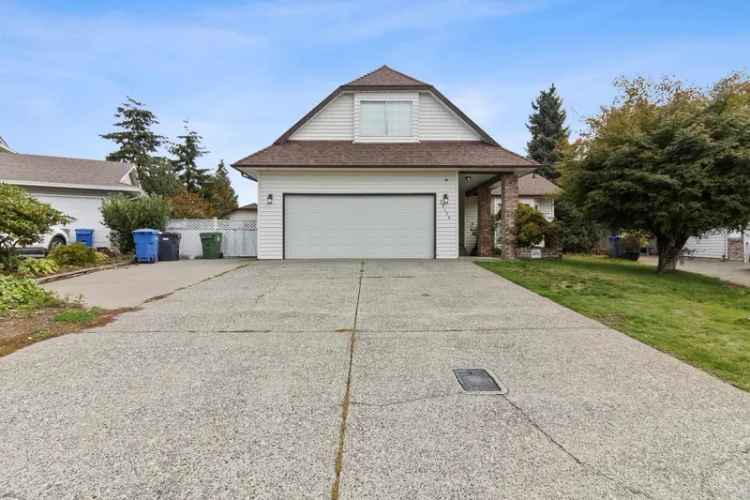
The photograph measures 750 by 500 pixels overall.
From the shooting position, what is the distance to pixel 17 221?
755cm

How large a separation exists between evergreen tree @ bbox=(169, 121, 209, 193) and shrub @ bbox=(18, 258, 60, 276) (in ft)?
96.6

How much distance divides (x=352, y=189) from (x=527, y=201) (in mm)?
11769

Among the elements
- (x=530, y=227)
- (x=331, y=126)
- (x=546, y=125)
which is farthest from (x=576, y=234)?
(x=546, y=125)

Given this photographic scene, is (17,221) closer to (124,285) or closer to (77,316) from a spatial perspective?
(124,285)

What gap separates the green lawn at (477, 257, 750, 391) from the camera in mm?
3471

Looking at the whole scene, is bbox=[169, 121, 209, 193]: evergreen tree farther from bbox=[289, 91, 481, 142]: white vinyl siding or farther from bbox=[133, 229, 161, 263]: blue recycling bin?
bbox=[289, 91, 481, 142]: white vinyl siding

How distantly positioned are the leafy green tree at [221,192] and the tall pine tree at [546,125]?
29159mm

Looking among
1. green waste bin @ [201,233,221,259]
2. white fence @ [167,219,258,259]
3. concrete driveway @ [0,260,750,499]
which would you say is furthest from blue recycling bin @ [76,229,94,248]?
concrete driveway @ [0,260,750,499]

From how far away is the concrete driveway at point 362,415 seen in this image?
5.55 feet

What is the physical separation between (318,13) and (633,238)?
15551 mm

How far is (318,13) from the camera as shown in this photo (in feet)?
36.1

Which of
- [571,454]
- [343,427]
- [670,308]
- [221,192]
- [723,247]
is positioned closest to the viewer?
[571,454]

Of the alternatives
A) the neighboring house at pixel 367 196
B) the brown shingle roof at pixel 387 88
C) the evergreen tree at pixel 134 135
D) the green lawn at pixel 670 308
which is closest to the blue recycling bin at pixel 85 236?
the neighboring house at pixel 367 196

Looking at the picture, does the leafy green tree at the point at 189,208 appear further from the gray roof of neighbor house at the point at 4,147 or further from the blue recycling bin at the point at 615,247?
the blue recycling bin at the point at 615,247
